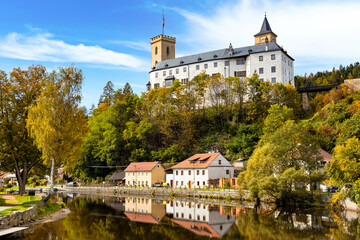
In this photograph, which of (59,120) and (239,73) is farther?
(239,73)

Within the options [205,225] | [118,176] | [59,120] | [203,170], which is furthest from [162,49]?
[205,225]

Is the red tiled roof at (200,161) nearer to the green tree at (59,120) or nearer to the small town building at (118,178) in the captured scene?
the small town building at (118,178)

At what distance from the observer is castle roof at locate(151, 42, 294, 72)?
73881 mm

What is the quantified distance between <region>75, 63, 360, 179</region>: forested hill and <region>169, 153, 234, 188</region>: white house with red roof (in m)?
5.36

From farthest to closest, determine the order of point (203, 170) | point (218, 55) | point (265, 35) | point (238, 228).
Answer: point (265, 35)
point (218, 55)
point (203, 170)
point (238, 228)

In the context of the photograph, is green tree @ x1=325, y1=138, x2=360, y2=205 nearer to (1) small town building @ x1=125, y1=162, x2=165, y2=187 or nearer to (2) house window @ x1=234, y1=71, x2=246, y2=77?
(1) small town building @ x1=125, y1=162, x2=165, y2=187

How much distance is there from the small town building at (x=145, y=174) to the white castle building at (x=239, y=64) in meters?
27.6

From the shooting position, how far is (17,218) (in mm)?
21297

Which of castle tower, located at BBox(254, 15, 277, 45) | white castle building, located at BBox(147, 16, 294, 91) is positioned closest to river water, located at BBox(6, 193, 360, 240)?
white castle building, located at BBox(147, 16, 294, 91)

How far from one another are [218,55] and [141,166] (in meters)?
35.4

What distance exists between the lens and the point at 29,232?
2039 centimetres

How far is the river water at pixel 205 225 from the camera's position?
20922 mm

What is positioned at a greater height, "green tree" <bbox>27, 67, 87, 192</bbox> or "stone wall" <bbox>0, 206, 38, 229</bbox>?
"green tree" <bbox>27, 67, 87, 192</bbox>

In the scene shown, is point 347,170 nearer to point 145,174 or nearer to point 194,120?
point 145,174
